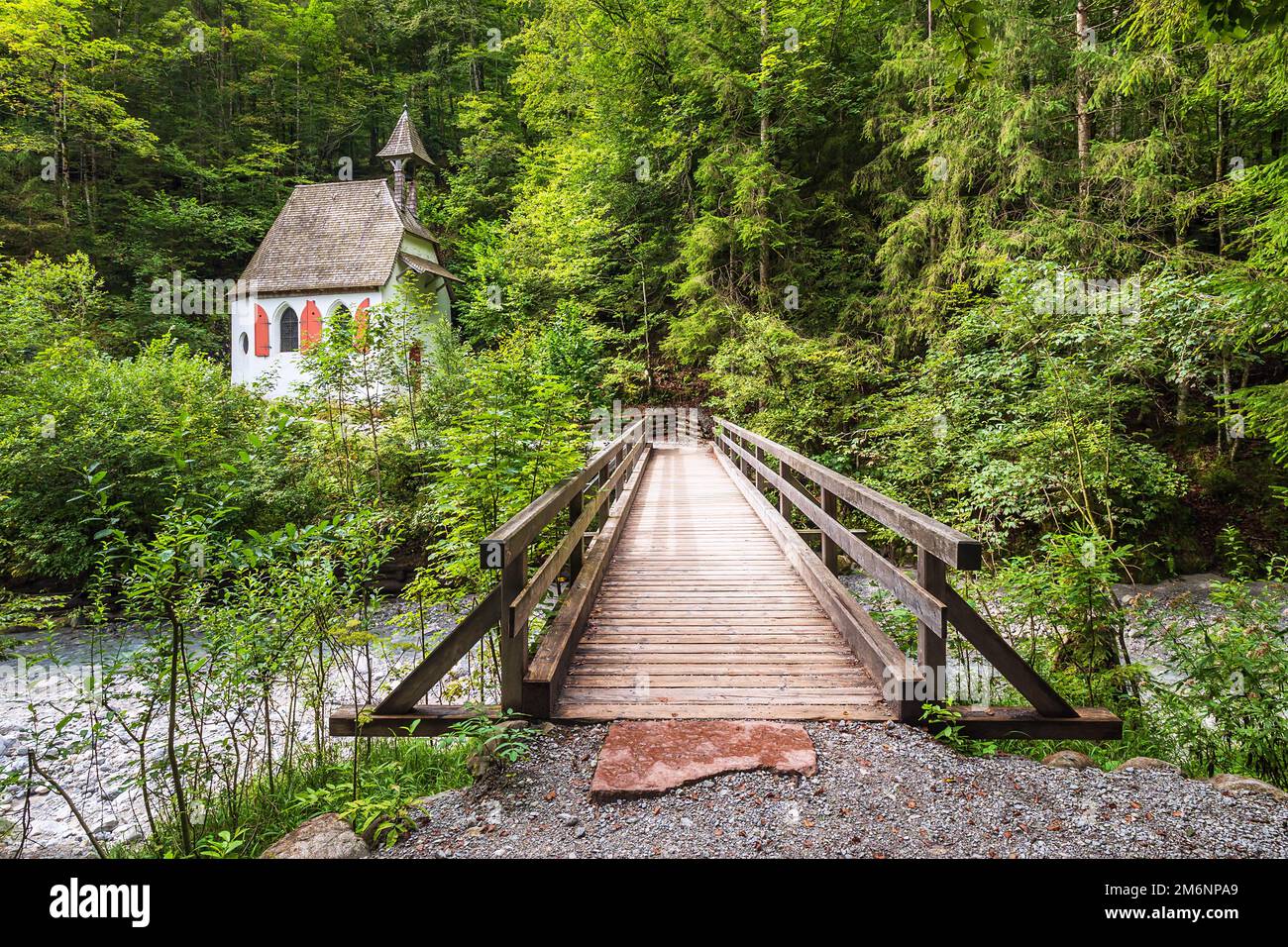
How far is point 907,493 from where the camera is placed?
929 cm

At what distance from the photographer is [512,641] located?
296 centimetres

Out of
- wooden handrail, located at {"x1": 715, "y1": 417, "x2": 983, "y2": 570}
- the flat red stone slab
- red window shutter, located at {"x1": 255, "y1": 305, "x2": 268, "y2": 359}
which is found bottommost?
the flat red stone slab

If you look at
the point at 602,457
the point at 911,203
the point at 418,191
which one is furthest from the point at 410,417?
the point at 418,191

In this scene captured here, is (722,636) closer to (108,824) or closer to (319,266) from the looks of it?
(108,824)

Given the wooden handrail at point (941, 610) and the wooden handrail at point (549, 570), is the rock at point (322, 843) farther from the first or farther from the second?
the wooden handrail at point (941, 610)

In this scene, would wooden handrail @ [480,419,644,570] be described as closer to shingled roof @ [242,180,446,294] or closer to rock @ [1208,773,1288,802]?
rock @ [1208,773,1288,802]

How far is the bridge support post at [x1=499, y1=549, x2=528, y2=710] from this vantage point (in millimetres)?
2906

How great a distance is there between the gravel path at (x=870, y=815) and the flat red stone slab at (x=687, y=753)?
5 cm


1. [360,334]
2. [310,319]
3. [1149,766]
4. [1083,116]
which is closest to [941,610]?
[1149,766]

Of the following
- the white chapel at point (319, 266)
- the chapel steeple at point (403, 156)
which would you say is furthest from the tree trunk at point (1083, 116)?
the chapel steeple at point (403, 156)

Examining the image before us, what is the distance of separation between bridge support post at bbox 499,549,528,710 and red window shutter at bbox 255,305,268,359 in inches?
966

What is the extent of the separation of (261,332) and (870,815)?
2649 centimetres

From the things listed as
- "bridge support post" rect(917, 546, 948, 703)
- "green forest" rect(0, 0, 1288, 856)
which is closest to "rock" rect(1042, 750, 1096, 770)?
"green forest" rect(0, 0, 1288, 856)
